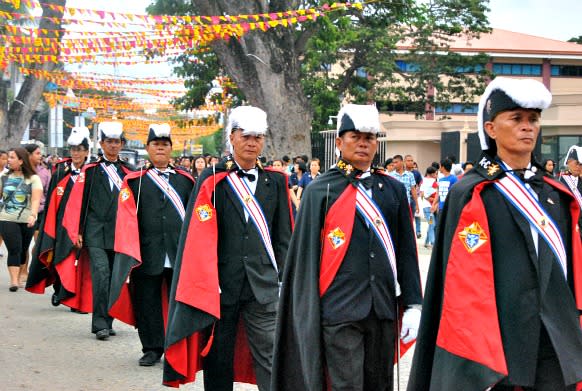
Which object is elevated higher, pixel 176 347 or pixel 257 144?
pixel 257 144

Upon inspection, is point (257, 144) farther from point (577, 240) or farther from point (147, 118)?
point (147, 118)

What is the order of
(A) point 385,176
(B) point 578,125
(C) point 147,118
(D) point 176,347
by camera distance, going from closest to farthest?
(A) point 385,176 < (D) point 176,347 < (B) point 578,125 < (C) point 147,118

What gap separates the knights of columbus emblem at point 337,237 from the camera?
183 inches

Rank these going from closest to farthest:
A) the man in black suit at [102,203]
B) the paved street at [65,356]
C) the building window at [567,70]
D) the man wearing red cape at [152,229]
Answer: the paved street at [65,356]
the man wearing red cape at [152,229]
the man in black suit at [102,203]
the building window at [567,70]

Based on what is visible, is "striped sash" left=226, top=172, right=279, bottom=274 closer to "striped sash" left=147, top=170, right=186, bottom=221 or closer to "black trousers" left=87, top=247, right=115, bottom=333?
"striped sash" left=147, top=170, right=186, bottom=221

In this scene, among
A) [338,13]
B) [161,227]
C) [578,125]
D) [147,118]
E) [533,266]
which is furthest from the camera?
[147,118]

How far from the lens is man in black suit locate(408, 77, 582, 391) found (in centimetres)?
363

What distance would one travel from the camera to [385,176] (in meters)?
4.98

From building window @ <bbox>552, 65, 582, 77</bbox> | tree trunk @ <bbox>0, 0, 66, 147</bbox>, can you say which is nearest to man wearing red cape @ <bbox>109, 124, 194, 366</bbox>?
tree trunk @ <bbox>0, 0, 66, 147</bbox>

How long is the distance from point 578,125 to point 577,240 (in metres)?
33.5

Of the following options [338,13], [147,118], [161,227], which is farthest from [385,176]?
[147,118]

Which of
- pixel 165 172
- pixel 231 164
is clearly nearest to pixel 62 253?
pixel 165 172

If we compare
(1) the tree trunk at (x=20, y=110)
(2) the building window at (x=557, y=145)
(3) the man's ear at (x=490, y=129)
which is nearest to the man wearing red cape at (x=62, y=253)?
(3) the man's ear at (x=490, y=129)

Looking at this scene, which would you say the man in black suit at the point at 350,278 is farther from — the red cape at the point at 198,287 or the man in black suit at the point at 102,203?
the man in black suit at the point at 102,203
